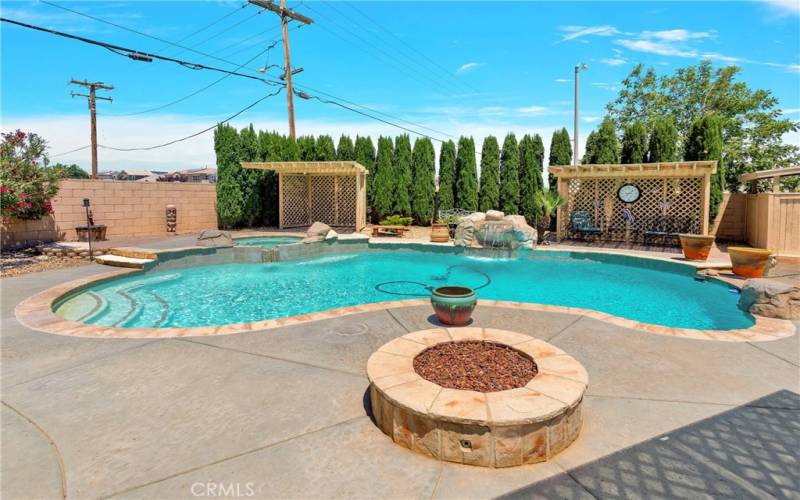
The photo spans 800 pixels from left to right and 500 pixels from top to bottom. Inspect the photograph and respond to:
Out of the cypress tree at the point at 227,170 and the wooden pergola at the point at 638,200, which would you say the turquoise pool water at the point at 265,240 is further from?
the wooden pergola at the point at 638,200

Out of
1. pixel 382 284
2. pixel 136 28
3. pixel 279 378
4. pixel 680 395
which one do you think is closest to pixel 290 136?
pixel 136 28

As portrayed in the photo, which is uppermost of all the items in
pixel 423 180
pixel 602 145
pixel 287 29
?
pixel 287 29

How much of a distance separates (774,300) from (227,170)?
1613cm

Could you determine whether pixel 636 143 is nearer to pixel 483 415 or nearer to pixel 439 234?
pixel 439 234

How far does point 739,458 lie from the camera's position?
2283 millimetres

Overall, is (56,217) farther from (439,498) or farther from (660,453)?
(660,453)

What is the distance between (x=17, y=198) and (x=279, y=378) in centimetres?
868

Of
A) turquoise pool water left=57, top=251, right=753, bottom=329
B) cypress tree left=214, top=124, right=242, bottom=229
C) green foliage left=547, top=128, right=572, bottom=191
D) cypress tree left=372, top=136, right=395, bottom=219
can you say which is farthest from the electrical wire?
green foliage left=547, top=128, right=572, bottom=191

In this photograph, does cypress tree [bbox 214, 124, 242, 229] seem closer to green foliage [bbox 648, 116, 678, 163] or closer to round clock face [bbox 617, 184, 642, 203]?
round clock face [bbox 617, 184, 642, 203]

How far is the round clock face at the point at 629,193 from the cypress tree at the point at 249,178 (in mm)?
13390

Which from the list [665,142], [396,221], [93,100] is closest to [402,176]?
[396,221]

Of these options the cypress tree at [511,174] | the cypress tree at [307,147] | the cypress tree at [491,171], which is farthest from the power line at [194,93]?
the cypress tree at [511,174]

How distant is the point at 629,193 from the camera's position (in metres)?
12.9

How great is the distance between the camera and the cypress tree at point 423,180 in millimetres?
16547
